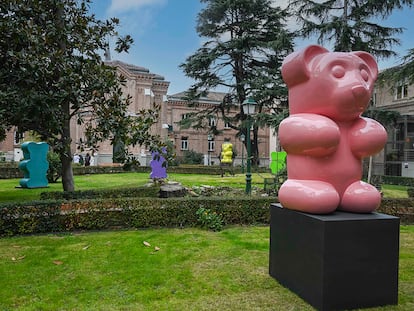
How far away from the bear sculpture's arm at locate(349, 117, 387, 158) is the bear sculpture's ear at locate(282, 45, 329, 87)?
0.88 m

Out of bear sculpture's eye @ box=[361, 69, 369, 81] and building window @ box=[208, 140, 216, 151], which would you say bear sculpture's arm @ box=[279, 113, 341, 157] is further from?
building window @ box=[208, 140, 216, 151]

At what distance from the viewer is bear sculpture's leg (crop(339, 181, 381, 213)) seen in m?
3.92

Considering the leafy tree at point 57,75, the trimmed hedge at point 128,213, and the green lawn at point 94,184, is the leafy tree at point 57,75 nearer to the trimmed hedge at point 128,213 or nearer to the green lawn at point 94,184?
the trimmed hedge at point 128,213

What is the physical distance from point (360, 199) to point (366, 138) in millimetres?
714

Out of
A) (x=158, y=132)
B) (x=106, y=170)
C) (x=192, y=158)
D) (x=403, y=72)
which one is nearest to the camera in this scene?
(x=403, y=72)

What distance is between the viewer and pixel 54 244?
246 inches

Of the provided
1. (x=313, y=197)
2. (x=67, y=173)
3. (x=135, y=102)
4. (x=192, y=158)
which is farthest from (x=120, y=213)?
(x=192, y=158)

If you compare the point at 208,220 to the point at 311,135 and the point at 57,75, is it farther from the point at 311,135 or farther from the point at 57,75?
the point at 57,75

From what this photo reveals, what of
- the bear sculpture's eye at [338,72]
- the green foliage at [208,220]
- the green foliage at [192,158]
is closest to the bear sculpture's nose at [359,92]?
the bear sculpture's eye at [338,72]

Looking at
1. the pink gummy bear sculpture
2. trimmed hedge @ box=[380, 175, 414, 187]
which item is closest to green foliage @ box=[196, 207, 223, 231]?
the pink gummy bear sculpture

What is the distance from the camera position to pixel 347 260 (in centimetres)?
357

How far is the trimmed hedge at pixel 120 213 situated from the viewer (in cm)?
696

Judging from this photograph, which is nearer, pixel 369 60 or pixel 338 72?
pixel 338 72

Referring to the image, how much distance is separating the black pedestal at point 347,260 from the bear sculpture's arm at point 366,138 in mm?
756
